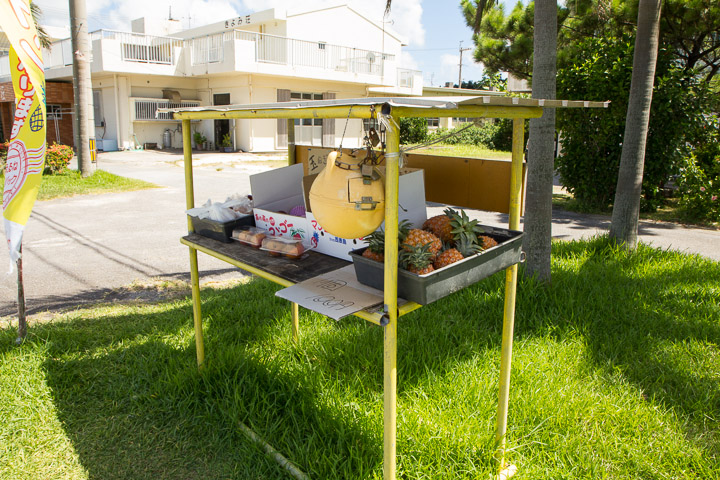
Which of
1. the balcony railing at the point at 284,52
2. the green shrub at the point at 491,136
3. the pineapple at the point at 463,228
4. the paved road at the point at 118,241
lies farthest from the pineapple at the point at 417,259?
the balcony railing at the point at 284,52

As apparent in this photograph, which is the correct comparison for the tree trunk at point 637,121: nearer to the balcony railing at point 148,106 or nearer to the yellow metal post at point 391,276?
the yellow metal post at point 391,276

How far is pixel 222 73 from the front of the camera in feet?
65.2

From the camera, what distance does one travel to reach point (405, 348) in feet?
10.6

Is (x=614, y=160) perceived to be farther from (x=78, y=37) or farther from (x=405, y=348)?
(x=78, y=37)

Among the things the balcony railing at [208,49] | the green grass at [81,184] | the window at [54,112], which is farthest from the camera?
the window at [54,112]

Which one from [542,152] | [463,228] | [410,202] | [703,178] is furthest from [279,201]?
[703,178]

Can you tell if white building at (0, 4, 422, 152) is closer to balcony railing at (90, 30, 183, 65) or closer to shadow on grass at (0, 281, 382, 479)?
balcony railing at (90, 30, 183, 65)

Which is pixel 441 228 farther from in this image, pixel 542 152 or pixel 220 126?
pixel 220 126

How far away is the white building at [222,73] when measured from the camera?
1964 centimetres

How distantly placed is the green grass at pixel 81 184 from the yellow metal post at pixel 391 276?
396 inches

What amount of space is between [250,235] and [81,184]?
390 inches

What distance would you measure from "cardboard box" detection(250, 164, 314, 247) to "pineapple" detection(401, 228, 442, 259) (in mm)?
803

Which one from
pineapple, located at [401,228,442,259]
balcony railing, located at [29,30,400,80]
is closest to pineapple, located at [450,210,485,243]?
pineapple, located at [401,228,442,259]

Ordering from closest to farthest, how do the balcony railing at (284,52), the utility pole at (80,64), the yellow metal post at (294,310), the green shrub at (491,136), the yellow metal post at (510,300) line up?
1. the yellow metal post at (510,300)
2. the yellow metal post at (294,310)
3. the utility pole at (80,64)
4. the green shrub at (491,136)
5. the balcony railing at (284,52)
